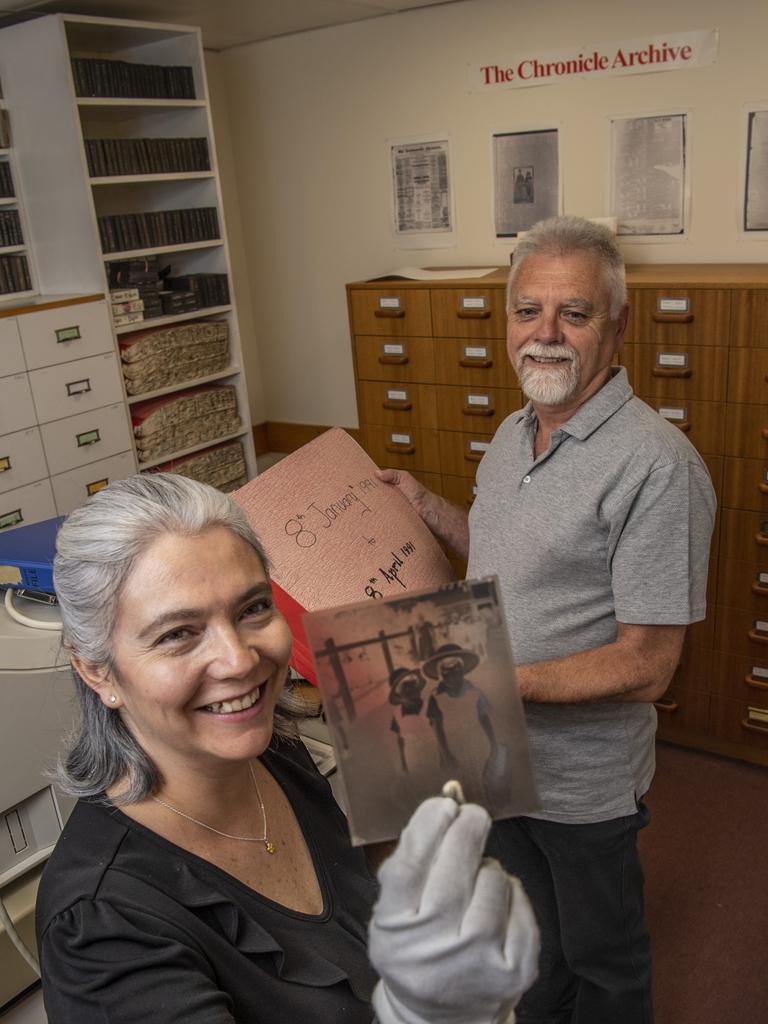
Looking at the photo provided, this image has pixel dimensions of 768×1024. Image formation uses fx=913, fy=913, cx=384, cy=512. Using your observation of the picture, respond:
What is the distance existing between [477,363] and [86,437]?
1.61m

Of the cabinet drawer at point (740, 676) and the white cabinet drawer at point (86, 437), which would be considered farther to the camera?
the white cabinet drawer at point (86, 437)

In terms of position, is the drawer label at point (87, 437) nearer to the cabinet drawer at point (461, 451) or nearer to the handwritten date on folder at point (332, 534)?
the cabinet drawer at point (461, 451)

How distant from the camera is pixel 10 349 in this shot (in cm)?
336

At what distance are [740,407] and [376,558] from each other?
1515mm

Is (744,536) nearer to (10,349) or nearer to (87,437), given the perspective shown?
(87,437)

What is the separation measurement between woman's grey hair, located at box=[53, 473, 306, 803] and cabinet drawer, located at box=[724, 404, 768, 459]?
1.99m

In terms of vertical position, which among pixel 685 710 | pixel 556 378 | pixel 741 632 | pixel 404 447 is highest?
pixel 556 378

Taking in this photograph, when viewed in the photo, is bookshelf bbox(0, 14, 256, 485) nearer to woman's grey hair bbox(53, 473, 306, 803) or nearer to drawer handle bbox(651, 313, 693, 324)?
drawer handle bbox(651, 313, 693, 324)

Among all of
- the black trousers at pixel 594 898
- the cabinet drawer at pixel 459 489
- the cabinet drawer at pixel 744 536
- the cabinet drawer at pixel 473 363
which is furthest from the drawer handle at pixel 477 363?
the black trousers at pixel 594 898

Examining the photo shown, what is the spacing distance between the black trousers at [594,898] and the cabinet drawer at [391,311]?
2104mm

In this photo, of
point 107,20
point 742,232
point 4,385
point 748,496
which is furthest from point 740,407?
point 107,20

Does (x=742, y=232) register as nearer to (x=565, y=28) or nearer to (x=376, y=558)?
(x=565, y=28)

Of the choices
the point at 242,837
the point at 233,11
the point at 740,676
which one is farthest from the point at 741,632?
the point at 233,11

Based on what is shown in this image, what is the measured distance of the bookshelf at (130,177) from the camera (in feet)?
11.6
